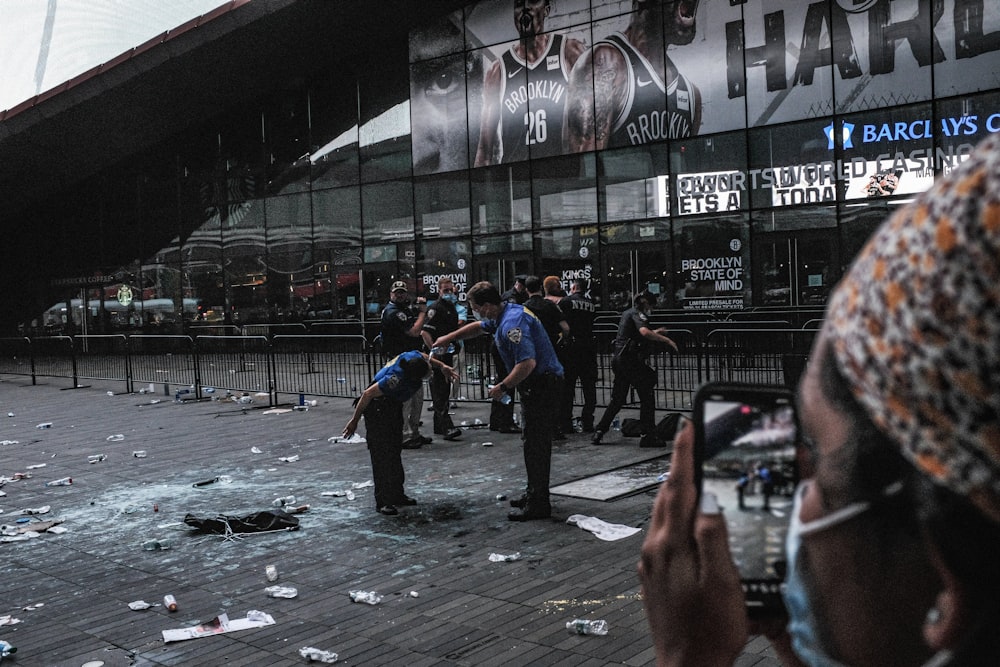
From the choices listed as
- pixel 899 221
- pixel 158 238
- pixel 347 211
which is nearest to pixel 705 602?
pixel 899 221

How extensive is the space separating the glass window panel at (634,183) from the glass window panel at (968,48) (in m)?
6.18

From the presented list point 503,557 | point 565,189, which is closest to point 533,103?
point 565,189

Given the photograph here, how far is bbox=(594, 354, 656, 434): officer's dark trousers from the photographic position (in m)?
11.4

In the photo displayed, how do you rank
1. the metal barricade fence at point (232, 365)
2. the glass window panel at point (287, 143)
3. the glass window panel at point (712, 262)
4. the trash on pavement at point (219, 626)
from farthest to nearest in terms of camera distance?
the glass window panel at point (287, 143), the glass window panel at point (712, 262), the metal barricade fence at point (232, 365), the trash on pavement at point (219, 626)

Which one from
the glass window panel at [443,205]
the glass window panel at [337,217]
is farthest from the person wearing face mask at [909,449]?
the glass window panel at [337,217]

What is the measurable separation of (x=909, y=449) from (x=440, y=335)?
1134 cm

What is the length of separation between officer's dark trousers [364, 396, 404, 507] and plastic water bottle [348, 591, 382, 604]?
221 centimetres

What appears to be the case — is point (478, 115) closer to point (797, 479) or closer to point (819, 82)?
point (819, 82)

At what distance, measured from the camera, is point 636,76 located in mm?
22422

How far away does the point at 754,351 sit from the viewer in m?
12.7

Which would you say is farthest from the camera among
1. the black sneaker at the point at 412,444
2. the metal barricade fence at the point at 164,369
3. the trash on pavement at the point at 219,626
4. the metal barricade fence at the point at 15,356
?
the metal barricade fence at the point at 15,356

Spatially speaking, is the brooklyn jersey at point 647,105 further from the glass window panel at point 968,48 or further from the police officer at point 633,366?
the police officer at point 633,366

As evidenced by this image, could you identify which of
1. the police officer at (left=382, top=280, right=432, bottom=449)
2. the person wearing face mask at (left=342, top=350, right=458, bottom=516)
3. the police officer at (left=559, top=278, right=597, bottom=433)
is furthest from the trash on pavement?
the police officer at (left=559, top=278, right=597, bottom=433)

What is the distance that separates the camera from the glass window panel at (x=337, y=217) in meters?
27.6
